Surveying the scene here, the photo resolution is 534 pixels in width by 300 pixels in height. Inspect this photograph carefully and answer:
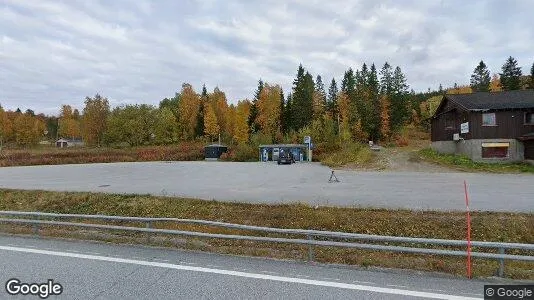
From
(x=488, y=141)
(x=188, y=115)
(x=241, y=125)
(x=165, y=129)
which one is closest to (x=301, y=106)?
(x=241, y=125)

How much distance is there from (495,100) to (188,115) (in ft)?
190

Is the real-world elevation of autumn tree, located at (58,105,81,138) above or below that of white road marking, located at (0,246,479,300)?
above

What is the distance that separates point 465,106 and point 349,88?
42317 mm

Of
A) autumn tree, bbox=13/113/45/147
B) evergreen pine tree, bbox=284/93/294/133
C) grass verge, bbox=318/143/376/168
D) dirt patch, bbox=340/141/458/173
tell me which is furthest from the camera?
autumn tree, bbox=13/113/45/147

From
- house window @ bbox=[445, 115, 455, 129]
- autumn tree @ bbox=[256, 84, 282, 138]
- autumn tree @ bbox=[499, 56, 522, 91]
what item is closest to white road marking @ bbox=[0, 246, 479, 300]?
house window @ bbox=[445, 115, 455, 129]

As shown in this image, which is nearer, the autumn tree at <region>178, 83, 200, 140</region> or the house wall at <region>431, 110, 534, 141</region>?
the house wall at <region>431, 110, 534, 141</region>

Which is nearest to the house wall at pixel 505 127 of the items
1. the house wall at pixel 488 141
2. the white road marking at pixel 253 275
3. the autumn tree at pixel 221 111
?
A: the house wall at pixel 488 141

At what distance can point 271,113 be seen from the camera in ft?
213

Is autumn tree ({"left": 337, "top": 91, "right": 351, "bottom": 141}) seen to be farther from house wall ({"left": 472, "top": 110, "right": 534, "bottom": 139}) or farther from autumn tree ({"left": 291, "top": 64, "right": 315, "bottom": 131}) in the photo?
house wall ({"left": 472, "top": 110, "right": 534, "bottom": 139})

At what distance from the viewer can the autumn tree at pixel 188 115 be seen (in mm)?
71750

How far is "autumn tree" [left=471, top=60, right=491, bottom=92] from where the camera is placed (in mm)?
73950

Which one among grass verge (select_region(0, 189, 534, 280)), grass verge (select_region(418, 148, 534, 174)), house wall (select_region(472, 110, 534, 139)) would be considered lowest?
grass verge (select_region(0, 189, 534, 280))

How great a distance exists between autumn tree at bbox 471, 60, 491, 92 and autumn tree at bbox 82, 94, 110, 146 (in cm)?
8559

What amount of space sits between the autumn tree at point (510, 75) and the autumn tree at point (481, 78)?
20.8 ft
